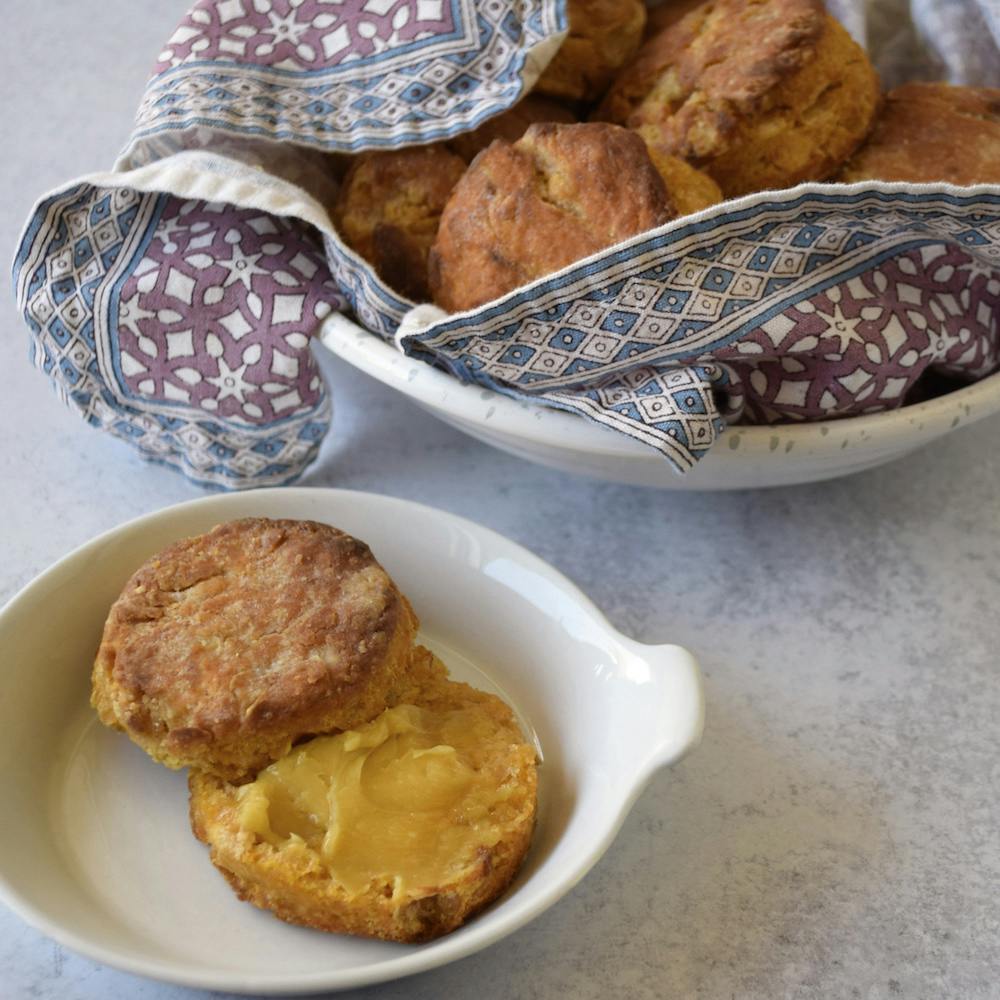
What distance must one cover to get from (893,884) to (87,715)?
0.68m

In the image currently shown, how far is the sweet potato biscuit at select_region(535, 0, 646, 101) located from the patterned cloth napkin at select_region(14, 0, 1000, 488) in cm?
7

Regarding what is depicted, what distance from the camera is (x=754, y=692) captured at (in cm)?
117

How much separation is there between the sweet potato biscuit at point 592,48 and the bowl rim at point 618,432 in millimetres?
395

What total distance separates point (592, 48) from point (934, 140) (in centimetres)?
37

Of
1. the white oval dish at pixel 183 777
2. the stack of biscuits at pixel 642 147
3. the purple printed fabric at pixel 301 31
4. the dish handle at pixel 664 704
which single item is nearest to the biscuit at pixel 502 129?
the stack of biscuits at pixel 642 147

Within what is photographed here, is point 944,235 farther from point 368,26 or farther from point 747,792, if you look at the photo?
point 368,26

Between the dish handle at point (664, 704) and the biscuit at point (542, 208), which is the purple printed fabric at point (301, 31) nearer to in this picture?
the biscuit at point (542, 208)

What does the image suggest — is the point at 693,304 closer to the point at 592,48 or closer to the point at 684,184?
the point at 684,184

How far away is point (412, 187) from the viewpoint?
1.30 m

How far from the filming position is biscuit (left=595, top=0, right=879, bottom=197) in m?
1.22

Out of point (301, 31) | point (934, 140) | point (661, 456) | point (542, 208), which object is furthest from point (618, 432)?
point (301, 31)

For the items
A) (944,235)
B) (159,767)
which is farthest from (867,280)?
(159,767)

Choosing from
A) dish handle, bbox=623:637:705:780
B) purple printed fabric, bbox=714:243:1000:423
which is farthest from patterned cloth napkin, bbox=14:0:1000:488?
dish handle, bbox=623:637:705:780

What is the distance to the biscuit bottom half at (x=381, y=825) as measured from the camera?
88cm
